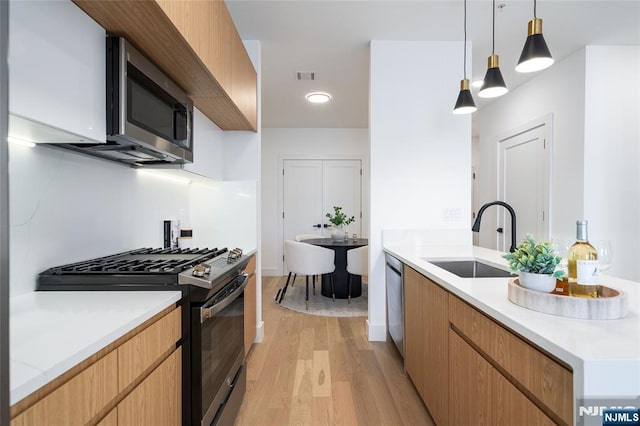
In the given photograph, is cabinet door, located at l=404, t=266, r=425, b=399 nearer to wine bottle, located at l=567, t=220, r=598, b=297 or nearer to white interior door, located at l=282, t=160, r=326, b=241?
wine bottle, located at l=567, t=220, r=598, b=297

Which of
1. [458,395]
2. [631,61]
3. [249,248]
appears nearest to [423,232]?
[249,248]

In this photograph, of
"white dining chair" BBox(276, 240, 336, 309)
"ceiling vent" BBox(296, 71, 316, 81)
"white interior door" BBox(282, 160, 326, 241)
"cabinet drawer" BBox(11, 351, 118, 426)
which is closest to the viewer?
"cabinet drawer" BBox(11, 351, 118, 426)

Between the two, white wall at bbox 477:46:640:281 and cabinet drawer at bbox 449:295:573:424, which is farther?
white wall at bbox 477:46:640:281

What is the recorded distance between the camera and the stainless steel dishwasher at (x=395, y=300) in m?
2.32

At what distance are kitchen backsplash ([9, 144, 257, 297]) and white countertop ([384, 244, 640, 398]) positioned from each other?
63.6 inches

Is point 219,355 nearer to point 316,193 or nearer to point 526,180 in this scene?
point 526,180

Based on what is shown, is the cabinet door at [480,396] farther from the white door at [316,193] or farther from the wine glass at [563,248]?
the white door at [316,193]

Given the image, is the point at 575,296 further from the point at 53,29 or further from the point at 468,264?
the point at 53,29

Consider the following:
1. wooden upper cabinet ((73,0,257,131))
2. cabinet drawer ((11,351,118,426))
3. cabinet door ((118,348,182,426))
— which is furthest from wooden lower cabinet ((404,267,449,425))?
wooden upper cabinet ((73,0,257,131))

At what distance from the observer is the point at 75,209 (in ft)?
4.64

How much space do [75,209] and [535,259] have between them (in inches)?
70.8

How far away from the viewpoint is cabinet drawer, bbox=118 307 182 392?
0.88 metres

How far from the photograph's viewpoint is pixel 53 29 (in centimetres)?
96

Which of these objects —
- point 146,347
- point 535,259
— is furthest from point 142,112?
point 535,259
